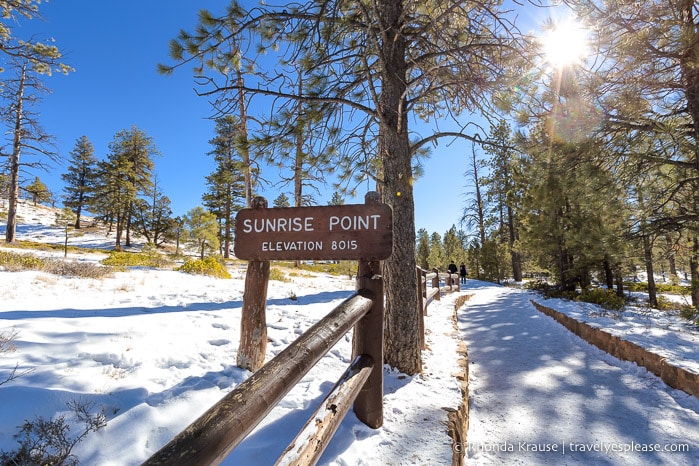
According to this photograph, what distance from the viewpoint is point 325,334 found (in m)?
1.70

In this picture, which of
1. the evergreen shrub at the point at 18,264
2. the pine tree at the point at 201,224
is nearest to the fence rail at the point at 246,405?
the evergreen shrub at the point at 18,264

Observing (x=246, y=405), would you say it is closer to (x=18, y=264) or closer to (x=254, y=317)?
(x=254, y=317)

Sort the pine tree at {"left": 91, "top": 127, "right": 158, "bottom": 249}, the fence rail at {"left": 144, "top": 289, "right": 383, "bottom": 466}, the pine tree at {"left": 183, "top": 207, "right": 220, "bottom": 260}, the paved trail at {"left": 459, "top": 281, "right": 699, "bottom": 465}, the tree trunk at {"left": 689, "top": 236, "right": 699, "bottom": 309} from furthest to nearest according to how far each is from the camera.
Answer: the pine tree at {"left": 91, "top": 127, "right": 158, "bottom": 249}
the pine tree at {"left": 183, "top": 207, "right": 220, "bottom": 260}
the tree trunk at {"left": 689, "top": 236, "right": 699, "bottom": 309}
the paved trail at {"left": 459, "top": 281, "right": 699, "bottom": 465}
the fence rail at {"left": 144, "top": 289, "right": 383, "bottom": 466}

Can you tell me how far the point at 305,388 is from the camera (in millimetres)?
2924

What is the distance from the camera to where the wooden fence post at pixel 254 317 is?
285 centimetres

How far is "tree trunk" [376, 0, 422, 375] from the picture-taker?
360 centimetres

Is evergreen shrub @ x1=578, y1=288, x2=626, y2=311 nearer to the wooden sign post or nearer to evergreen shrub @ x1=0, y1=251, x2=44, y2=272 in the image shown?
the wooden sign post

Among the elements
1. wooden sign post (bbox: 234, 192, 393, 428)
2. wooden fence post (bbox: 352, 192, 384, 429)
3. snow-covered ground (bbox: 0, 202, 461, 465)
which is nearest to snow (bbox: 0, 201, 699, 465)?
snow-covered ground (bbox: 0, 202, 461, 465)

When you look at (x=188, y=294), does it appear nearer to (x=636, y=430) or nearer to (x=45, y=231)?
(x=636, y=430)

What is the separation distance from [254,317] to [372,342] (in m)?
1.19

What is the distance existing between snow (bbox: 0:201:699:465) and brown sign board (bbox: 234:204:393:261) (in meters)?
1.27

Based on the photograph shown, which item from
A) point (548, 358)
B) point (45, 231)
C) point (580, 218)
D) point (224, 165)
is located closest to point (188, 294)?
point (548, 358)

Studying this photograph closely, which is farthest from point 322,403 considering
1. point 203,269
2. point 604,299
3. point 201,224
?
point 201,224

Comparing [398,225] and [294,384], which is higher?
[398,225]
